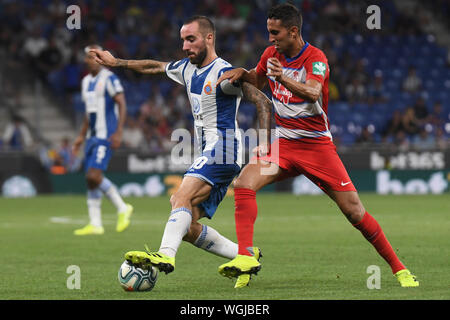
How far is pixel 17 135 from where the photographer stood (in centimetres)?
2189

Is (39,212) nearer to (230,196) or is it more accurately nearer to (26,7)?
(230,196)

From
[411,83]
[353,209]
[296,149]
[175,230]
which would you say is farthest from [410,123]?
[175,230]

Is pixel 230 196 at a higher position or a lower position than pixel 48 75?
lower

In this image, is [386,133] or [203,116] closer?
[203,116]

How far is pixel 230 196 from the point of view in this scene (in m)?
21.1

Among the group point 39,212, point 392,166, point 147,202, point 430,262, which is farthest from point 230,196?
point 430,262

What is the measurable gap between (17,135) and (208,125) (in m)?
15.3

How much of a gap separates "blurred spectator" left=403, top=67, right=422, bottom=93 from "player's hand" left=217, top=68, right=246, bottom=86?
61.3ft

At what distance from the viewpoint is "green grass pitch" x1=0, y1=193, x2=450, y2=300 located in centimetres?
678

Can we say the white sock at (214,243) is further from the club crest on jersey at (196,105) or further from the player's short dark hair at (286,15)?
the player's short dark hair at (286,15)

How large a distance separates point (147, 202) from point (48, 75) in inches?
278

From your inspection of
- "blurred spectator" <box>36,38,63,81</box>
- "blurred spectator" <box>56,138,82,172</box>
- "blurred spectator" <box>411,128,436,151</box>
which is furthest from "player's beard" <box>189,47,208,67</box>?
"blurred spectator" <box>36,38,63,81</box>

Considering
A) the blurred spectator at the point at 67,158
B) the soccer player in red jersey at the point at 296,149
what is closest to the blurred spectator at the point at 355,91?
the blurred spectator at the point at 67,158

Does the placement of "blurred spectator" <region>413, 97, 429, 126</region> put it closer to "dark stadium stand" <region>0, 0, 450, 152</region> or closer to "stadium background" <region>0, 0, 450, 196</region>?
"stadium background" <region>0, 0, 450, 196</region>
